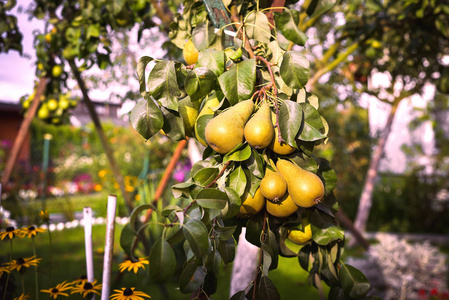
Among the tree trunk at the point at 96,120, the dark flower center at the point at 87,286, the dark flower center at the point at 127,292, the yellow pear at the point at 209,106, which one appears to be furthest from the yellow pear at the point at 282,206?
the tree trunk at the point at 96,120

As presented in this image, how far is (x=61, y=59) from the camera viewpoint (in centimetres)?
246

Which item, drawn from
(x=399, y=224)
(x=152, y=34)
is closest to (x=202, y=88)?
(x=152, y=34)

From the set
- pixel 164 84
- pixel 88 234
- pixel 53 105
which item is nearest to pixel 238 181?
pixel 164 84

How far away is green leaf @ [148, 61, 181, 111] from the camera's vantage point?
74 cm

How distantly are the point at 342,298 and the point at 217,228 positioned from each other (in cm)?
45

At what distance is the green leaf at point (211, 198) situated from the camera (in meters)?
0.65

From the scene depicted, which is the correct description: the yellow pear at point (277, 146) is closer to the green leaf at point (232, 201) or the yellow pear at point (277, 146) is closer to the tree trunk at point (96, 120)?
the green leaf at point (232, 201)

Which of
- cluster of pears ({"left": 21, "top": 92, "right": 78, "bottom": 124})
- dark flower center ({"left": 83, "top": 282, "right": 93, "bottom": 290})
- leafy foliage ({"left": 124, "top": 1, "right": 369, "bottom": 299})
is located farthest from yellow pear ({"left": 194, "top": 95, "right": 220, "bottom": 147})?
cluster of pears ({"left": 21, "top": 92, "right": 78, "bottom": 124})

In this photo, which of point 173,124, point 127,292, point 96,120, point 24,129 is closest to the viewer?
point 173,124

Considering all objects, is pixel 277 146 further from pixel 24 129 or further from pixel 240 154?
pixel 24 129

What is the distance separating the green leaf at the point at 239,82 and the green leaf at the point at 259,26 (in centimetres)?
19

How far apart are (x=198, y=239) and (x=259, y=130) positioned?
0.74 ft

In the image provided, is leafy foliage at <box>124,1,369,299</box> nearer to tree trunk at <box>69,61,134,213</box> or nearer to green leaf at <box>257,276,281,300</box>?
green leaf at <box>257,276,281,300</box>

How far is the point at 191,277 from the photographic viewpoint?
0.74 m
